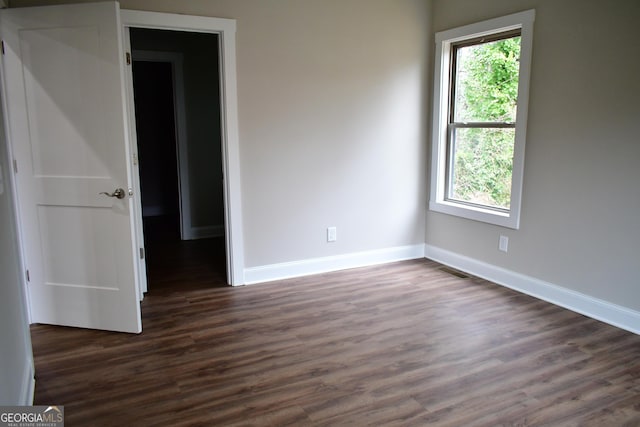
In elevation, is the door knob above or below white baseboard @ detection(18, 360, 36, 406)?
above

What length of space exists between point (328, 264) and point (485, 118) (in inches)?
74.9

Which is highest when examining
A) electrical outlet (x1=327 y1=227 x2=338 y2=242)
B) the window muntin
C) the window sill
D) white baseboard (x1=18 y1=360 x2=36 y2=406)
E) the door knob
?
the window muntin

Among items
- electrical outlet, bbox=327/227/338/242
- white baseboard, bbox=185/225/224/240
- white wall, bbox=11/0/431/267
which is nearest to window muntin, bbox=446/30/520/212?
white wall, bbox=11/0/431/267

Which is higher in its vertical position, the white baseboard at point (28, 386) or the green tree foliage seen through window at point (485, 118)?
the green tree foliage seen through window at point (485, 118)

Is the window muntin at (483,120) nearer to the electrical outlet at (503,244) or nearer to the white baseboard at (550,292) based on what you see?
the electrical outlet at (503,244)

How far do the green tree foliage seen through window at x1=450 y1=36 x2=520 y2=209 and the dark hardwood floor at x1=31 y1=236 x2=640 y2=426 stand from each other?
903mm

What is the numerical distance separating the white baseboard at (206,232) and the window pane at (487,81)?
3.13 meters

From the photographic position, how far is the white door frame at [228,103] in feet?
11.8

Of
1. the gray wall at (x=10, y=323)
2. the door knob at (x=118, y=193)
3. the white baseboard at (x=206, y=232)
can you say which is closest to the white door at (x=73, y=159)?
the door knob at (x=118, y=193)

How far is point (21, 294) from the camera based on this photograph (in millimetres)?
2656

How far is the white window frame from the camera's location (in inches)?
147

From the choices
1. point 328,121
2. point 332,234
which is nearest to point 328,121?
point 328,121

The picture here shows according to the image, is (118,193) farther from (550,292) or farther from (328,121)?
(550,292)

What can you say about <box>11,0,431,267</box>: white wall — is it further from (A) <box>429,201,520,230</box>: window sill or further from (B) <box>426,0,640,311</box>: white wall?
(B) <box>426,0,640,311</box>: white wall
